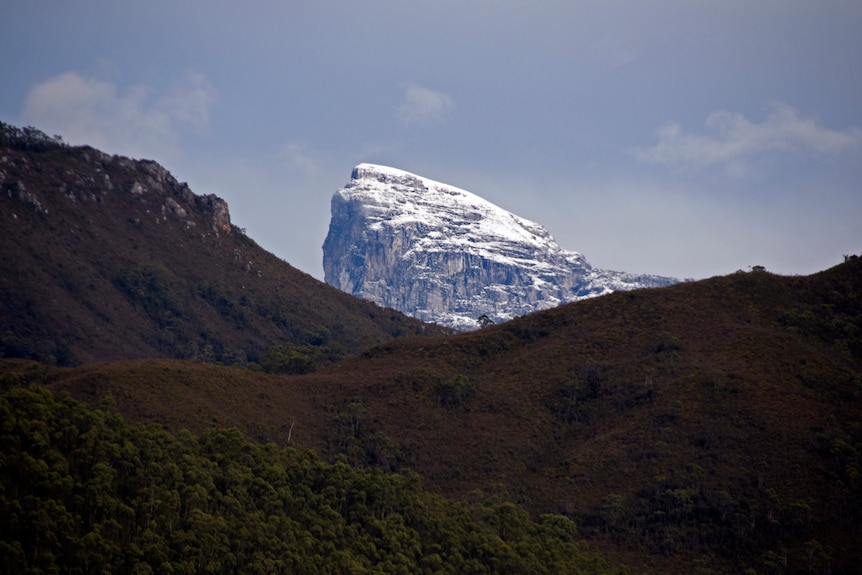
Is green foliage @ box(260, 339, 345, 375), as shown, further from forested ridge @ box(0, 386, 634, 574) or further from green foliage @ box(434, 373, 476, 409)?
forested ridge @ box(0, 386, 634, 574)

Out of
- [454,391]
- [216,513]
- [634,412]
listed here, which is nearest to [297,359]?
[454,391]

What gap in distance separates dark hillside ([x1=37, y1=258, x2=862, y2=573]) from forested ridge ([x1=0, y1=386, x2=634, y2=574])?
36.3 ft

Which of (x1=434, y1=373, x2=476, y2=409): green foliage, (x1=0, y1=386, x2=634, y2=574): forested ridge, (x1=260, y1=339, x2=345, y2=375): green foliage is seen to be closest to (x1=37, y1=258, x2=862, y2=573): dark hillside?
(x1=434, y1=373, x2=476, y2=409): green foliage

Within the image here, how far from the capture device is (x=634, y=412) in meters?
136

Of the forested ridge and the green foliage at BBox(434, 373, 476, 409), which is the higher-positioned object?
the green foliage at BBox(434, 373, 476, 409)

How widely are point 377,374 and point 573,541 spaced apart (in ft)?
165

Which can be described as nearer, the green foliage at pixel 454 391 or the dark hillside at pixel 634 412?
the dark hillside at pixel 634 412

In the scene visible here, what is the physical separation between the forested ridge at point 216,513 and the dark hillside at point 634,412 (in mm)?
11060

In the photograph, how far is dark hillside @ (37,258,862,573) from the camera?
113 meters

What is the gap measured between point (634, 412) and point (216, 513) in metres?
65.3

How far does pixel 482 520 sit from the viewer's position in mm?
108688

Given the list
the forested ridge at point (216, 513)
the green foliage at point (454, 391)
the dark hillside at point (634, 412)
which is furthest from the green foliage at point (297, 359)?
the forested ridge at point (216, 513)

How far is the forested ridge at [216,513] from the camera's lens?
80375mm

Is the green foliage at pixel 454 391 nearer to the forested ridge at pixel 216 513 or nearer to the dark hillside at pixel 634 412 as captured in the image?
the dark hillside at pixel 634 412
